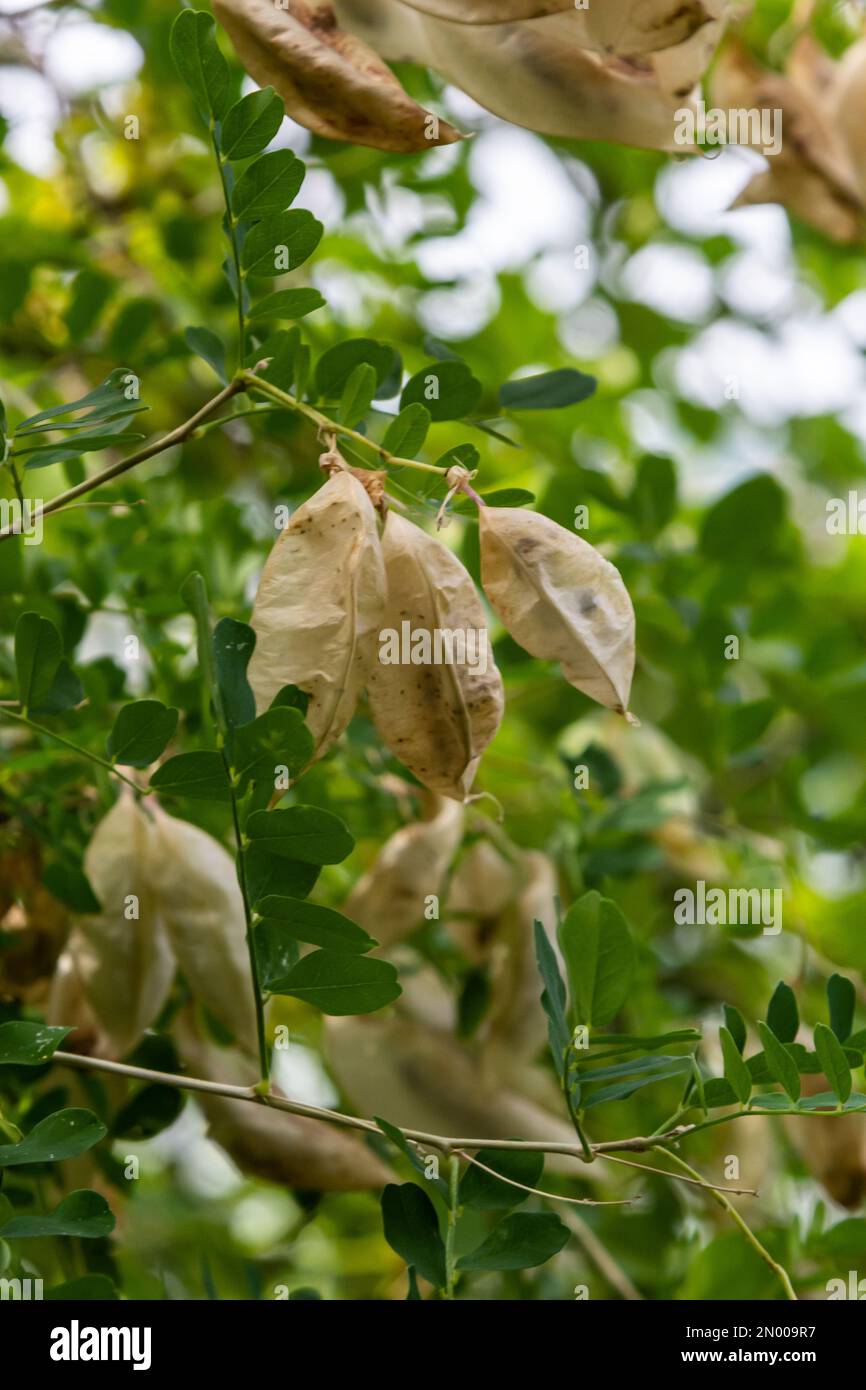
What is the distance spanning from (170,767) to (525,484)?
75cm

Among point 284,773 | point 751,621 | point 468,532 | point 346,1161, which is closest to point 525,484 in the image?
point 751,621

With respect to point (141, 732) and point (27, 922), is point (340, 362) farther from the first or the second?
point (27, 922)

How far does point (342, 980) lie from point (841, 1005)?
242mm

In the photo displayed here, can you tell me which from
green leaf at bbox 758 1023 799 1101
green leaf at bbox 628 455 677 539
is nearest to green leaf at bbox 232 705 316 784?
green leaf at bbox 758 1023 799 1101

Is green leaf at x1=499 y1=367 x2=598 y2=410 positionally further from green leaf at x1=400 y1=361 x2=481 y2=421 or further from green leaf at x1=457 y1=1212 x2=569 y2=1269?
green leaf at x1=457 y1=1212 x2=569 y2=1269

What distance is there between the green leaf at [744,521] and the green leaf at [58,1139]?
0.67 metres

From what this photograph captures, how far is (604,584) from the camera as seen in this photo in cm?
54

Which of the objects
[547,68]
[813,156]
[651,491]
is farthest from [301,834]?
[813,156]

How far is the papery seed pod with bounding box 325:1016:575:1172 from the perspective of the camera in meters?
0.91

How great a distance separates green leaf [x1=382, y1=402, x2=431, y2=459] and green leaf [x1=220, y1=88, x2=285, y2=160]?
0.12 metres

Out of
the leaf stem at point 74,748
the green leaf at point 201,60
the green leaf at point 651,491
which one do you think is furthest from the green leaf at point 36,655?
the green leaf at point 651,491

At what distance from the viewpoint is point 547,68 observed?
25.7 inches

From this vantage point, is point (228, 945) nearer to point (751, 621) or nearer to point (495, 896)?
point (495, 896)

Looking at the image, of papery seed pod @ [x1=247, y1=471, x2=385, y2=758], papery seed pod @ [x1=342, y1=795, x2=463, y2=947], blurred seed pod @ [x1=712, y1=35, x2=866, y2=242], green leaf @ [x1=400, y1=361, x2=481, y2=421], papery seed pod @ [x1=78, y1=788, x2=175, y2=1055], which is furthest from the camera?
blurred seed pod @ [x1=712, y1=35, x2=866, y2=242]
